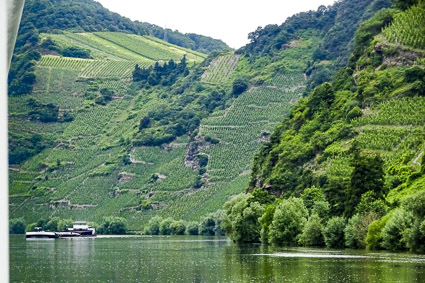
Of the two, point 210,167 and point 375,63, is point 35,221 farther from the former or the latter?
point 375,63

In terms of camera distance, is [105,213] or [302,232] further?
[105,213]

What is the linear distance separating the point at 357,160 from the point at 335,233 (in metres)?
6.14

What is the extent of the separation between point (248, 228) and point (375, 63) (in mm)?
29308

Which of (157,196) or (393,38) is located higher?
(393,38)

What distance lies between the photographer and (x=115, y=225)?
143 m

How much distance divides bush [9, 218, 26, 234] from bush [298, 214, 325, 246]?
94233 millimetres

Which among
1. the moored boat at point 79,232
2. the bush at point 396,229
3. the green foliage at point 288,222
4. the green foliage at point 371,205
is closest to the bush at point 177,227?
the moored boat at point 79,232

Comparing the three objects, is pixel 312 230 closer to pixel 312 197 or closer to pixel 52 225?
pixel 312 197

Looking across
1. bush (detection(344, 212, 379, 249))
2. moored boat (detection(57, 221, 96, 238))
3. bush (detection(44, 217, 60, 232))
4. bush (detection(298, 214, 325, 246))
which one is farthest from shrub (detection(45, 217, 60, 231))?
bush (detection(344, 212, 379, 249))

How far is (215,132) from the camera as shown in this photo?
564ft

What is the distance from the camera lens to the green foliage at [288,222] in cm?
6888

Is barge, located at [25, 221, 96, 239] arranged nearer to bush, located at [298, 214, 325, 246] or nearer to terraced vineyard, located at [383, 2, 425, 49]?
terraced vineyard, located at [383, 2, 425, 49]

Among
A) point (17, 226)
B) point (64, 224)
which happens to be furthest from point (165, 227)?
point (17, 226)

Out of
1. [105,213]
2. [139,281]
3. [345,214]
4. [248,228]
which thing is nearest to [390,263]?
[139,281]
